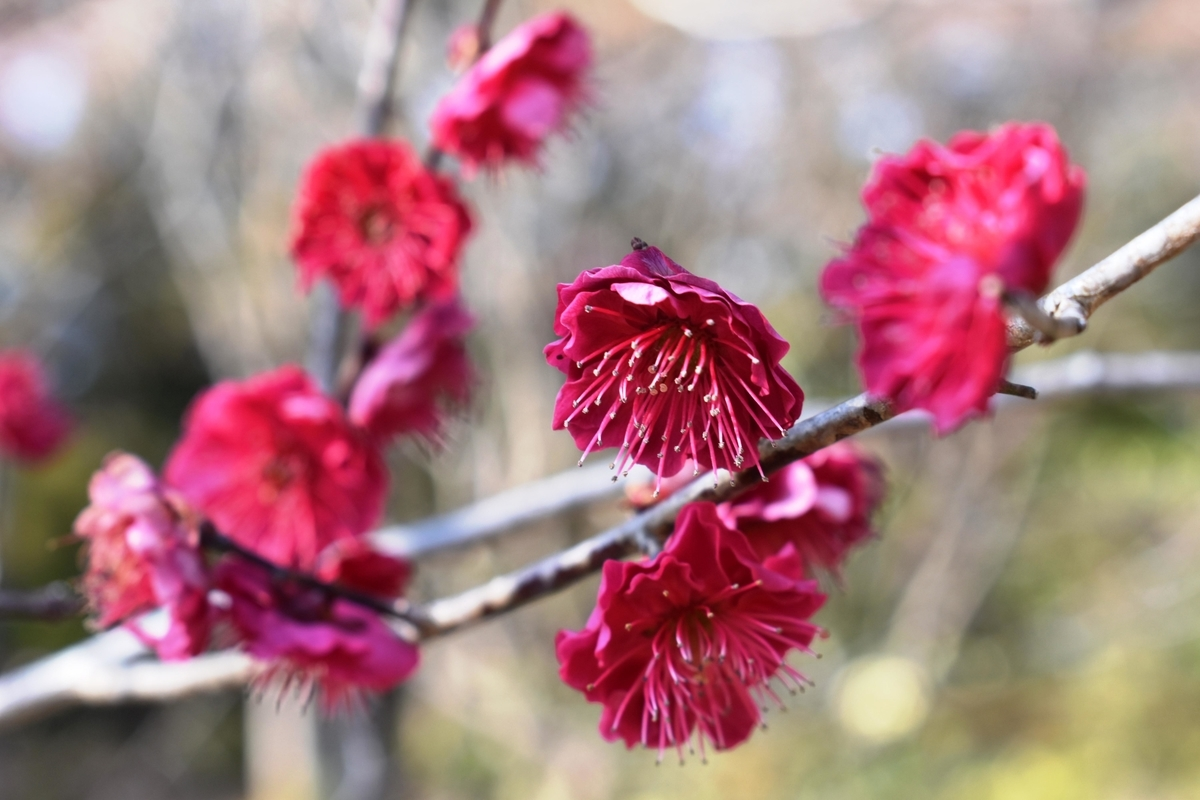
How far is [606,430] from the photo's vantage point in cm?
62

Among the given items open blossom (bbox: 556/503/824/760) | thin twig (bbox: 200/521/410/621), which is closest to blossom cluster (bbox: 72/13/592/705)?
thin twig (bbox: 200/521/410/621)

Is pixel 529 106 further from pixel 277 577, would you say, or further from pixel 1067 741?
pixel 1067 741

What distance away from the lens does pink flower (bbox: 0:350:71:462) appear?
1810mm

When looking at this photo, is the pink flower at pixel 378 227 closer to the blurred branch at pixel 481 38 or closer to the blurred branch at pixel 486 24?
the blurred branch at pixel 481 38

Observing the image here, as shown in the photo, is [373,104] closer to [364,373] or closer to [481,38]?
[481,38]

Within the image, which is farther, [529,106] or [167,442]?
[167,442]

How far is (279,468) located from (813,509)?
687 millimetres

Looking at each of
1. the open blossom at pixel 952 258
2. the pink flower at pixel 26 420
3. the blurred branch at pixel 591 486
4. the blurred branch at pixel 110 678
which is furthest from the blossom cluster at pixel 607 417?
the pink flower at pixel 26 420

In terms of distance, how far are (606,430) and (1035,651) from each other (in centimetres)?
487

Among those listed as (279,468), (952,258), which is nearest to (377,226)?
(279,468)

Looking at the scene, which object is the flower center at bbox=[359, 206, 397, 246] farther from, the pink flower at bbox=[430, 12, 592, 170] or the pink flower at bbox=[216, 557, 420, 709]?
the pink flower at bbox=[216, 557, 420, 709]

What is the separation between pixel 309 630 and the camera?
73 centimetres

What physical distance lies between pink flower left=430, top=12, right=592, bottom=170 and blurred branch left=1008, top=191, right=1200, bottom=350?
66 centimetres

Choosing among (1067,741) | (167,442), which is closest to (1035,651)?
(1067,741)
